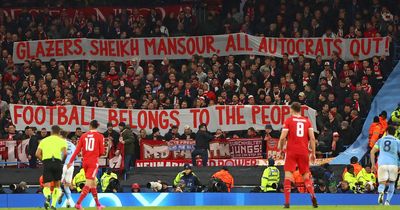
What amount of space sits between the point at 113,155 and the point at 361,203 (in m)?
8.57

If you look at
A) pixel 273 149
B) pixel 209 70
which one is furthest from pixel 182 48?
pixel 273 149

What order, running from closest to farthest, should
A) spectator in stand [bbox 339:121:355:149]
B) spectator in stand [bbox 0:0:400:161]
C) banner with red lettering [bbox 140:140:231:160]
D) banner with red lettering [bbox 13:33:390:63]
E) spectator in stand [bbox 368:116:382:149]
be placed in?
1. spectator in stand [bbox 368:116:382:149]
2. spectator in stand [bbox 339:121:355:149]
3. banner with red lettering [bbox 140:140:231:160]
4. spectator in stand [bbox 0:0:400:161]
5. banner with red lettering [bbox 13:33:390:63]

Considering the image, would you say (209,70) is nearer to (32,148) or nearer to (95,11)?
(32,148)

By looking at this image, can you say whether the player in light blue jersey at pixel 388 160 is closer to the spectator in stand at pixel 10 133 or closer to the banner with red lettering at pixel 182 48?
the banner with red lettering at pixel 182 48

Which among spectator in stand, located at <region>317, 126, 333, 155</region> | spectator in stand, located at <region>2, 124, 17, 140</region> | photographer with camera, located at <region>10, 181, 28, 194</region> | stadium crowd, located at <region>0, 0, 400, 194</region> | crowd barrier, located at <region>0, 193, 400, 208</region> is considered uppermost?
stadium crowd, located at <region>0, 0, 400, 194</region>

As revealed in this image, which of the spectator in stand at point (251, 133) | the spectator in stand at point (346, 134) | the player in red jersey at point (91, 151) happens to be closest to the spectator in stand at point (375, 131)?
the spectator in stand at point (346, 134)

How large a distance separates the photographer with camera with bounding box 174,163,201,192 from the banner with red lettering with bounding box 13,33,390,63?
7.30 m

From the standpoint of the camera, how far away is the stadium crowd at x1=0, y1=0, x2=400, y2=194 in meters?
37.5

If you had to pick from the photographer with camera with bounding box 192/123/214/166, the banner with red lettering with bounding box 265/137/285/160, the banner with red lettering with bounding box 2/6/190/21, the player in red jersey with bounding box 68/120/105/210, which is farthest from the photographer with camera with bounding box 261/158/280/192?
the banner with red lettering with bounding box 2/6/190/21

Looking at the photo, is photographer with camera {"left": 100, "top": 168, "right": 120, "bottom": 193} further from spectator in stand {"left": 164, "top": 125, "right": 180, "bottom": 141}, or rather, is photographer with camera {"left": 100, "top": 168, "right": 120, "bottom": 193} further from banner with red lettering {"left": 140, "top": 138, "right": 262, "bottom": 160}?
spectator in stand {"left": 164, "top": 125, "right": 180, "bottom": 141}

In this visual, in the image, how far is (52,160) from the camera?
91.0ft

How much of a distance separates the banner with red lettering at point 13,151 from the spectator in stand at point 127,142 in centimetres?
328

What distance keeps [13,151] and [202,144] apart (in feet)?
20.5

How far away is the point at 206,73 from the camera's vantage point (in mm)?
39812
